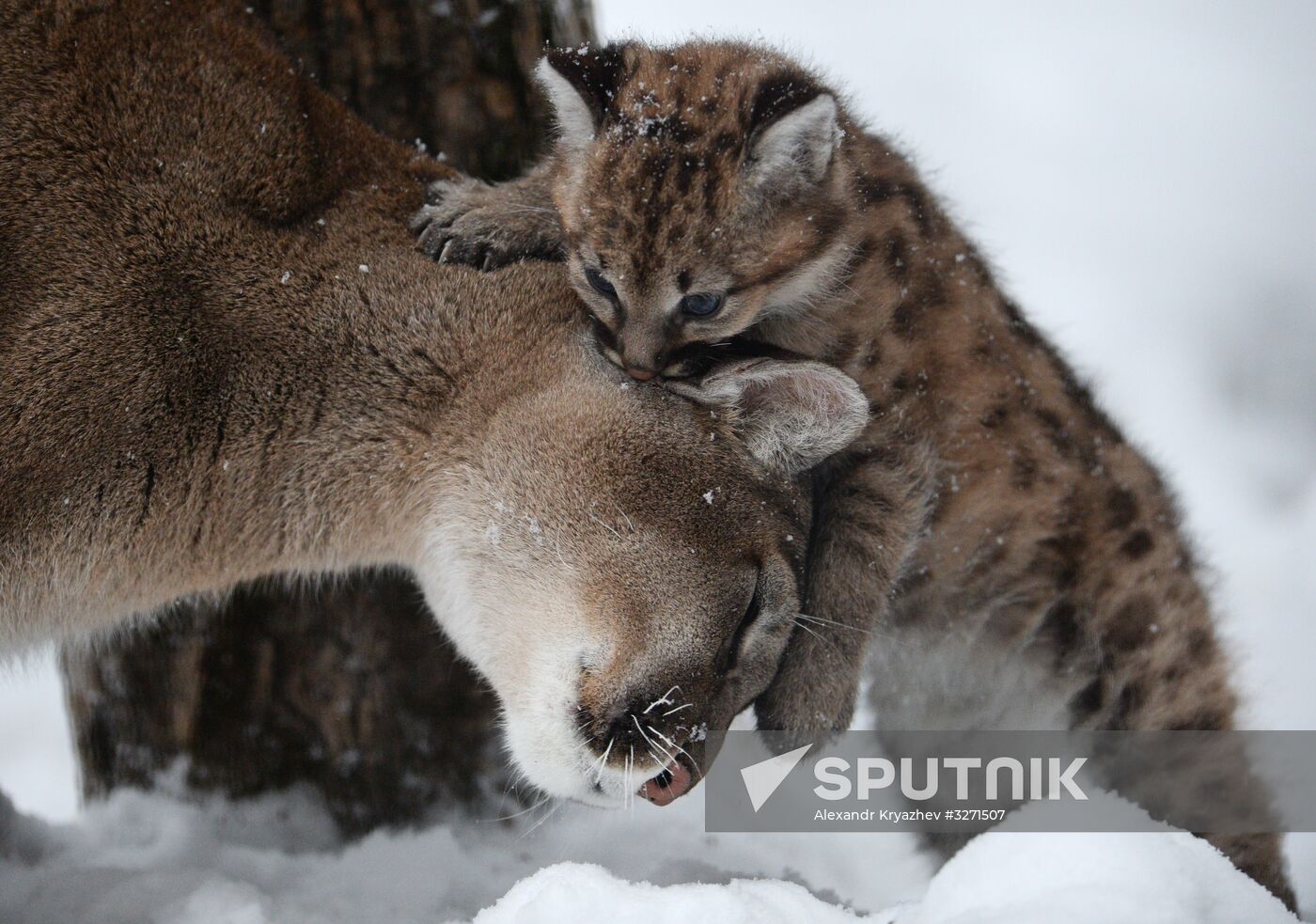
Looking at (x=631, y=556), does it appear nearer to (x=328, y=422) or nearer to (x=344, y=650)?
(x=328, y=422)

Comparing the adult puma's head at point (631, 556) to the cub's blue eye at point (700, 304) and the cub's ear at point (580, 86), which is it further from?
the cub's ear at point (580, 86)

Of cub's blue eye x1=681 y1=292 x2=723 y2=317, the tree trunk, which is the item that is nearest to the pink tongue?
cub's blue eye x1=681 y1=292 x2=723 y2=317

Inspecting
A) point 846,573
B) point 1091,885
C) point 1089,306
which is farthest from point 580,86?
point 1089,306

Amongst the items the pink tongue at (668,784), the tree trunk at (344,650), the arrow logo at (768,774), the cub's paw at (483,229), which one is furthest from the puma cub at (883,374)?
the tree trunk at (344,650)

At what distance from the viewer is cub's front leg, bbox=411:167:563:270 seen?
3.69m

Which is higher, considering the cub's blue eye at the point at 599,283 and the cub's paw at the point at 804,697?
the cub's blue eye at the point at 599,283

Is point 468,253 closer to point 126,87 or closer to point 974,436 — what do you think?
point 126,87

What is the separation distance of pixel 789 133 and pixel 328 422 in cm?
154

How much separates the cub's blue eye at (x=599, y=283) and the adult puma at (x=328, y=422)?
26cm

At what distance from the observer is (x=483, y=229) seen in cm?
371

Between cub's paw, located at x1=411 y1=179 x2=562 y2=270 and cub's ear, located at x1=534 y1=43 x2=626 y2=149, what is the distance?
31cm

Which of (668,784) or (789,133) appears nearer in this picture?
(789,133)

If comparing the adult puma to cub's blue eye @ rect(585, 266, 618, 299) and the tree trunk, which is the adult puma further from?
the tree trunk

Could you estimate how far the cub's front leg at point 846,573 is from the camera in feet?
12.3
